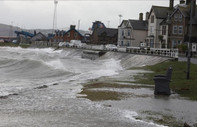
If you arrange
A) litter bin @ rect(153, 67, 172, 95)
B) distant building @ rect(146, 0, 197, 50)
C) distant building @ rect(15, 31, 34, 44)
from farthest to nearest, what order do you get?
1. distant building @ rect(15, 31, 34, 44)
2. distant building @ rect(146, 0, 197, 50)
3. litter bin @ rect(153, 67, 172, 95)

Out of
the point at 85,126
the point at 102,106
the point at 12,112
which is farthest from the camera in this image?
the point at 102,106

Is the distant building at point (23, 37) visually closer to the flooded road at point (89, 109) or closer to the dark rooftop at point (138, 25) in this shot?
the dark rooftop at point (138, 25)

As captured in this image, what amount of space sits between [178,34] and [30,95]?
5385cm

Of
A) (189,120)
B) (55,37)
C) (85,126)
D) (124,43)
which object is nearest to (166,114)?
(189,120)

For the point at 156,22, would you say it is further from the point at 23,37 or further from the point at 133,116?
the point at 23,37

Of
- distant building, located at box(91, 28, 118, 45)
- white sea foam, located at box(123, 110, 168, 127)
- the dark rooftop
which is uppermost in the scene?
the dark rooftop

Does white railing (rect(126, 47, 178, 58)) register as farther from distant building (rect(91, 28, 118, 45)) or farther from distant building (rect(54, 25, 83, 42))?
distant building (rect(54, 25, 83, 42))

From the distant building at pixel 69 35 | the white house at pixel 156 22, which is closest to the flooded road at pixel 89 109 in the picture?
the white house at pixel 156 22

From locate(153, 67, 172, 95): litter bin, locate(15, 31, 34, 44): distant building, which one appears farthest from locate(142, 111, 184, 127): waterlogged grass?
locate(15, 31, 34, 44): distant building

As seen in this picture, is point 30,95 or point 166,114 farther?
point 30,95

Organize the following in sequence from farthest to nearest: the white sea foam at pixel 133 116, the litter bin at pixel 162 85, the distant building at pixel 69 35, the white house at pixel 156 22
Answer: the distant building at pixel 69 35 → the white house at pixel 156 22 → the litter bin at pixel 162 85 → the white sea foam at pixel 133 116

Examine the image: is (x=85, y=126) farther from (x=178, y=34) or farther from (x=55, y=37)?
(x=55, y=37)

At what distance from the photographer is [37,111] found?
11938 millimetres

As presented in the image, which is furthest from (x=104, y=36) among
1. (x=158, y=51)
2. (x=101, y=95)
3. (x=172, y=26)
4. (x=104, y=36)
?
(x=101, y=95)
